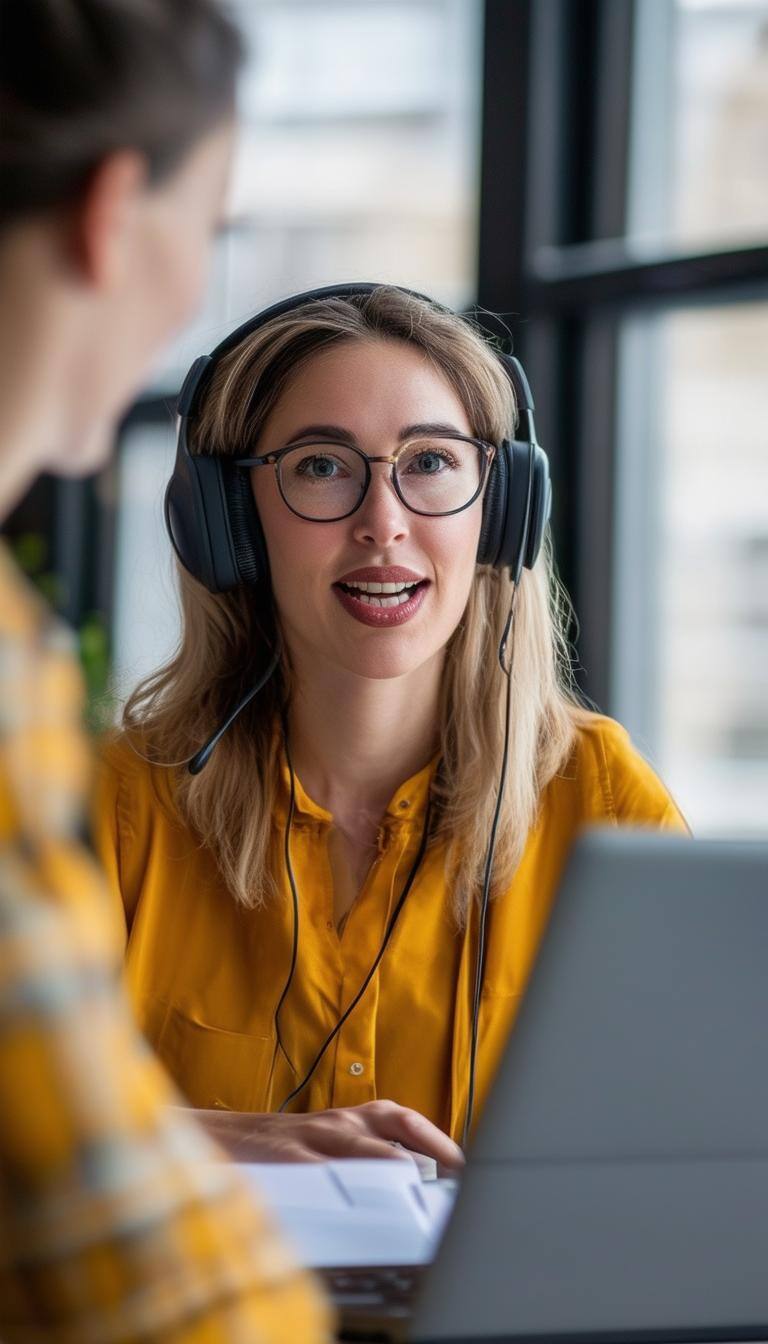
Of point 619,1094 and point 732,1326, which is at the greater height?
point 619,1094

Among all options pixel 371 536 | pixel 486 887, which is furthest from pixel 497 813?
pixel 371 536

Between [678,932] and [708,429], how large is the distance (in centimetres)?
240

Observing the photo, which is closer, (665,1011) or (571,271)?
(665,1011)

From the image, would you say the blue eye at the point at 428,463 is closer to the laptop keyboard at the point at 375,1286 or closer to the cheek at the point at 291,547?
the cheek at the point at 291,547

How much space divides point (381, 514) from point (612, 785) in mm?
403

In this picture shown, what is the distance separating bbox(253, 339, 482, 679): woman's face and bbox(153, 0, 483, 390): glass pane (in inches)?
66.5

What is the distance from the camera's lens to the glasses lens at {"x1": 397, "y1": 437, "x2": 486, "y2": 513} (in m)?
1.56

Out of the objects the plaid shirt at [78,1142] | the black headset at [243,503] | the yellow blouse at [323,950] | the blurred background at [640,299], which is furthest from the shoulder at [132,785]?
the blurred background at [640,299]

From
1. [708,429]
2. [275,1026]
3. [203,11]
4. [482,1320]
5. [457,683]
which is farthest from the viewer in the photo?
[708,429]

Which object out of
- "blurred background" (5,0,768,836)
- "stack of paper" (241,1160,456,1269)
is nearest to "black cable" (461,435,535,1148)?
"stack of paper" (241,1160,456,1269)

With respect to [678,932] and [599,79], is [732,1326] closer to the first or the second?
[678,932]

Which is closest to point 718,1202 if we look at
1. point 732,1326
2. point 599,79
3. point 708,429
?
point 732,1326

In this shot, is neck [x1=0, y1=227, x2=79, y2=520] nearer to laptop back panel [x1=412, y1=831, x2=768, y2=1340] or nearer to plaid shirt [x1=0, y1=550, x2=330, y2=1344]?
plaid shirt [x1=0, y1=550, x2=330, y2=1344]

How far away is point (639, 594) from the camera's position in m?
3.12
